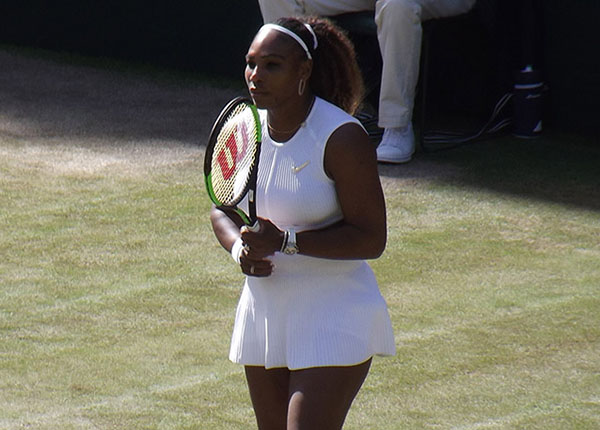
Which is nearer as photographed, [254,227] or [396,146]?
[254,227]

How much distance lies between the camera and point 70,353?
4.07m

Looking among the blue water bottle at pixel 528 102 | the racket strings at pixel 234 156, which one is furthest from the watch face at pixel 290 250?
the blue water bottle at pixel 528 102

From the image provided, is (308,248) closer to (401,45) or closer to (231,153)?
(231,153)

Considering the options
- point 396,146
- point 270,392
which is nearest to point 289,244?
point 270,392

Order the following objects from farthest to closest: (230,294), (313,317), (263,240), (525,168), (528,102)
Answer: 1. (528,102)
2. (525,168)
3. (230,294)
4. (313,317)
5. (263,240)

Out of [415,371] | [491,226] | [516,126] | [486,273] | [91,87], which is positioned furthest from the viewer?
[91,87]

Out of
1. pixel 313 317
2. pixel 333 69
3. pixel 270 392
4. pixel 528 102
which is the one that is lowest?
pixel 528 102

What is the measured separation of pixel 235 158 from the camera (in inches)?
110

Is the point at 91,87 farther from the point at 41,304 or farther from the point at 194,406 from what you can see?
the point at 194,406

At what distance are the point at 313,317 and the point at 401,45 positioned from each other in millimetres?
4008

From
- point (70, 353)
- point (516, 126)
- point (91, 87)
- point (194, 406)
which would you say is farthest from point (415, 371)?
point (91, 87)

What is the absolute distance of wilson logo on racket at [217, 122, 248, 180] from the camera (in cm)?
277

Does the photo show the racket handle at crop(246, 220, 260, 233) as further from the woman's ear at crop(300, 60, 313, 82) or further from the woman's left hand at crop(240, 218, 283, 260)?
the woman's ear at crop(300, 60, 313, 82)

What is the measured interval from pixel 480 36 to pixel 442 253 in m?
2.58
